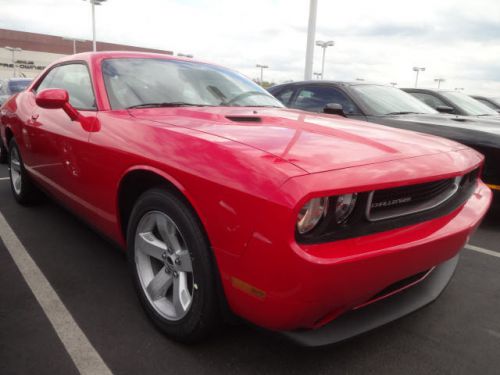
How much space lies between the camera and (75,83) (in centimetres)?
298

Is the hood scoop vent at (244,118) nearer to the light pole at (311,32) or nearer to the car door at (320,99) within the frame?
the car door at (320,99)

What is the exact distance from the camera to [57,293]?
94.3 inches

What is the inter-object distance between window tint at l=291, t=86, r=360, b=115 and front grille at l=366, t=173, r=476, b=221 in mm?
2981

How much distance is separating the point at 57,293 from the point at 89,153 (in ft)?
2.72

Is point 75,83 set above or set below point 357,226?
above

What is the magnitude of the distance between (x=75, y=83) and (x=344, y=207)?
230 cm

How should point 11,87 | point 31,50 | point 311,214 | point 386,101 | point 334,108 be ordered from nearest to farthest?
point 311,214 < point 334,108 < point 386,101 < point 11,87 < point 31,50

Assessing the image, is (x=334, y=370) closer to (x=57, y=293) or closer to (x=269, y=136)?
(x=269, y=136)

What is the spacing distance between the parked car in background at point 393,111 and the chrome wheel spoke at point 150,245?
2.84 m

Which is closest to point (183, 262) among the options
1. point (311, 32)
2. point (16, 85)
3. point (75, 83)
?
point (75, 83)

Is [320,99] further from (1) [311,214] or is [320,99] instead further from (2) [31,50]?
(2) [31,50]

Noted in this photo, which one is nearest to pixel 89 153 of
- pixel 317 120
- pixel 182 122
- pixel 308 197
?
pixel 182 122

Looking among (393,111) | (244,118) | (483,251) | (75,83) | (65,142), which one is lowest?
(483,251)

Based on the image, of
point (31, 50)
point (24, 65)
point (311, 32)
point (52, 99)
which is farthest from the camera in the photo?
point (31, 50)
